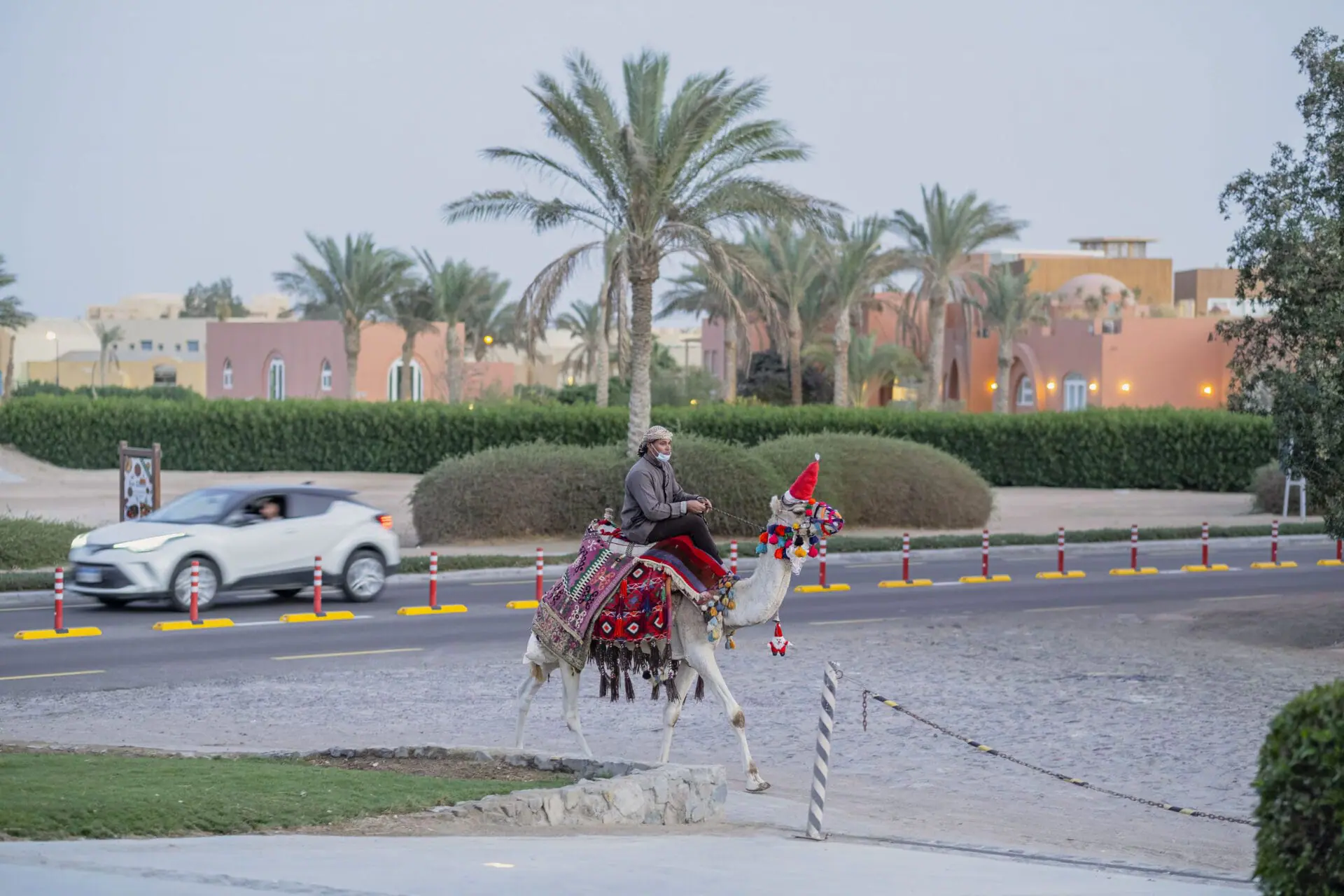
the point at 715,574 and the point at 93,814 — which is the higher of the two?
the point at 715,574

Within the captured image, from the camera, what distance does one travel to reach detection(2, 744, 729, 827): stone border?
9.30 metres

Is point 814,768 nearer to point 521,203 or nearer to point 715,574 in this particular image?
point 715,574

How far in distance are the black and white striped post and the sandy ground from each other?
21446mm

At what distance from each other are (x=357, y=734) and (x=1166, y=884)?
7.02m

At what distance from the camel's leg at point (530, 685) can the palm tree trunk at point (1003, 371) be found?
61.5 m

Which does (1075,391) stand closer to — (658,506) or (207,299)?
(658,506)

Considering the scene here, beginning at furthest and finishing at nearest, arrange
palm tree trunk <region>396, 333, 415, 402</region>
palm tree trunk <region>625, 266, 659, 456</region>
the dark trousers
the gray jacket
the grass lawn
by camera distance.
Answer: palm tree trunk <region>396, 333, 415, 402</region>
palm tree trunk <region>625, 266, 659, 456</region>
the dark trousers
the gray jacket
the grass lawn

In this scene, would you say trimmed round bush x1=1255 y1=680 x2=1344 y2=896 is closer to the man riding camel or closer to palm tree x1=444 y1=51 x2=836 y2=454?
the man riding camel

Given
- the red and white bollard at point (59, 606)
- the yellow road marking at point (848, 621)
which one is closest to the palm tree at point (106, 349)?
the red and white bollard at point (59, 606)

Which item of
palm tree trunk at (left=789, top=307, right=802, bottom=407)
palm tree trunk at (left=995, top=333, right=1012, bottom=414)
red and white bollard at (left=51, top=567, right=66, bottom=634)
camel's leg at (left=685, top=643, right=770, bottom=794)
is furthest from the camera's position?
palm tree trunk at (left=995, top=333, right=1012, bottom=414)

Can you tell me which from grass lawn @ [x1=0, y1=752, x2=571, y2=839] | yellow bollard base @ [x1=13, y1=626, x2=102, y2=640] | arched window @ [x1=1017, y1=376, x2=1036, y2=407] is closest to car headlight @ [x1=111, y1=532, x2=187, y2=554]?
yellow bollard base @ [x1=13, y1=626, x2=102, y2=640]

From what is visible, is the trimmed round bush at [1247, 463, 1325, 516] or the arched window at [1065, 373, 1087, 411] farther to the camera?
the arched window at [1065, 373, 1087, 411]

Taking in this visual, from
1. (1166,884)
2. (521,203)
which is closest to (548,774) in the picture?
(1166,884)

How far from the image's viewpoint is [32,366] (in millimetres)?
123688
